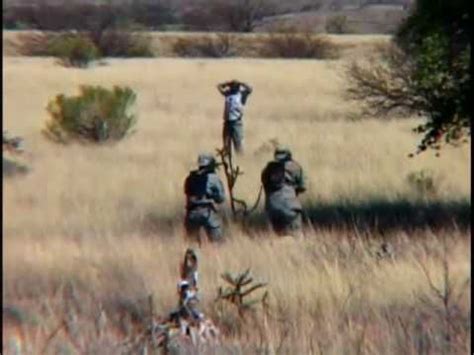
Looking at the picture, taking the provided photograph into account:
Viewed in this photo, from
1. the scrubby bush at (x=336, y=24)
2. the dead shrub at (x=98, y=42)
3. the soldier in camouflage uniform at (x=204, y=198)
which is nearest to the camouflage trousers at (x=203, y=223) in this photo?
the soldier in camouflage uniform at (x=204, y=198)

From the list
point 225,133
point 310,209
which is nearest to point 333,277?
point 310,209

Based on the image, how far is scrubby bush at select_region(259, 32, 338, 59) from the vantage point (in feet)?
240

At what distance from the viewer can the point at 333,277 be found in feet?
38.5

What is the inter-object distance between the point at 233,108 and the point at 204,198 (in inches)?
422

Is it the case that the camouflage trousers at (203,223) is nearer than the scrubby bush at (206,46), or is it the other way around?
the camouflage trousers at (203,223)

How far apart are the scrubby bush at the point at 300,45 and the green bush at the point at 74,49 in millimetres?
14985

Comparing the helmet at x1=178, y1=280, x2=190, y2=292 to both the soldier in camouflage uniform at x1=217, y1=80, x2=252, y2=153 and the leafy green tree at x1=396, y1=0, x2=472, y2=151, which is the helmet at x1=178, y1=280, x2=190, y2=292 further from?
the soldier in camouflage uniform at x1=217, y1=80, x2=252, y2=153

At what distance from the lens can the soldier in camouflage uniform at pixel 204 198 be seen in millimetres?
15180

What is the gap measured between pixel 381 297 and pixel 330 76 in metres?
46.7

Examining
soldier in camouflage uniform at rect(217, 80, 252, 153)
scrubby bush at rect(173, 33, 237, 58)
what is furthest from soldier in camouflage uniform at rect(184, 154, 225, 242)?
scrubby bush at rect(173, 33, 237, 58)

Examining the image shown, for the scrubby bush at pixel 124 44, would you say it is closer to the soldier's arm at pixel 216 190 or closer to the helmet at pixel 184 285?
the soldier's arm at pixel 216 190

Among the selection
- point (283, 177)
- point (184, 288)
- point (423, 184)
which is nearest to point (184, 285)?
point (184, 288)

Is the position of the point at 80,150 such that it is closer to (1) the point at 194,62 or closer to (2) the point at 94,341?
(2) the point at 94,341

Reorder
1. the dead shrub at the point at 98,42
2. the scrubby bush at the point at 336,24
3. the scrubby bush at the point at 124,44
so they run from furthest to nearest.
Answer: the scrubby bush at the point at 336,24, the scrubby bush at the point at 124,44, the dead shrub at the point at 98,42
